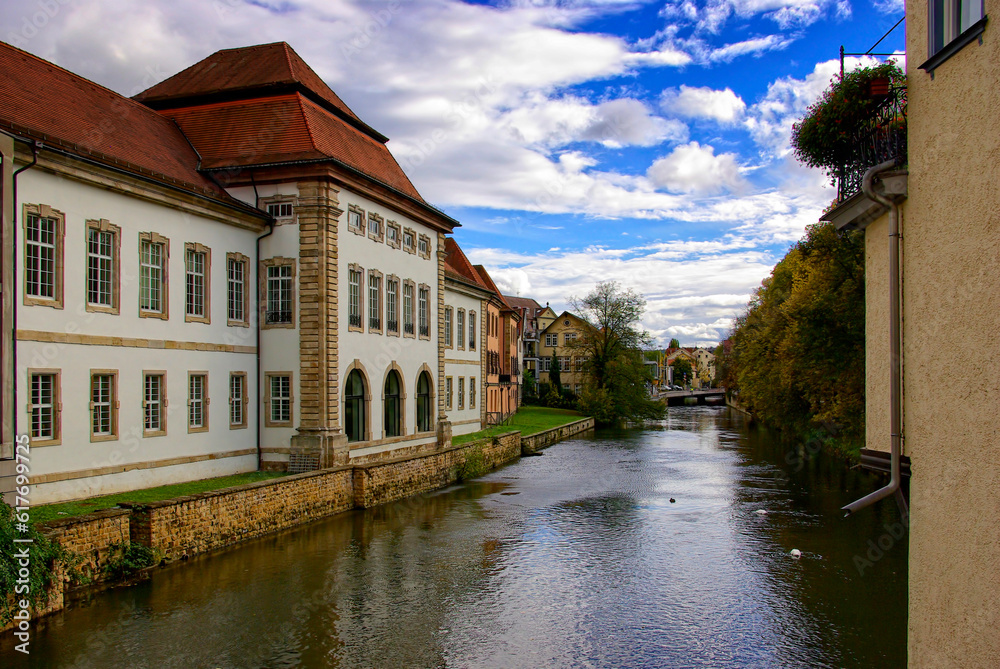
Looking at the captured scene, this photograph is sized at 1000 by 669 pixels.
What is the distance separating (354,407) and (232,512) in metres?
7.35

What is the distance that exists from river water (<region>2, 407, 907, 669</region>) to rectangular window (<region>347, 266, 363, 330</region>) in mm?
5169

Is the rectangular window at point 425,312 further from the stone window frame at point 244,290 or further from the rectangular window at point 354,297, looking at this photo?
the stone window frame at point 244,290

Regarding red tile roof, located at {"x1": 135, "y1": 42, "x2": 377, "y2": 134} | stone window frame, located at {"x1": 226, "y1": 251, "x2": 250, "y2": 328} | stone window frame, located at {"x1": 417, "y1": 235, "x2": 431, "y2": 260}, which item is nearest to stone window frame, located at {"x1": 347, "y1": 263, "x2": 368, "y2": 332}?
stone window frame, located at {"x1": 226, "y1": 251, "x2": 250, "y2": 328}

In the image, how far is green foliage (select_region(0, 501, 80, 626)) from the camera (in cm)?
1019

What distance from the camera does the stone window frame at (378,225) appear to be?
2306 centimetres

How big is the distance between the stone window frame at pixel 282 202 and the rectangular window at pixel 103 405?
6.41 m

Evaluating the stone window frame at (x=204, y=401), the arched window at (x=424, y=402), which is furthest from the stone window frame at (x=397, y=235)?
the stone window frame at (x=204, y=401)

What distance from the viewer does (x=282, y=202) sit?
68.2 ft

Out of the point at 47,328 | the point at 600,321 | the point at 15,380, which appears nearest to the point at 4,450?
the point at 15,380

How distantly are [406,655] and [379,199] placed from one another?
15.6 m

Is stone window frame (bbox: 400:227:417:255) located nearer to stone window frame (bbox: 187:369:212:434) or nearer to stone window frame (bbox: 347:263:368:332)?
stone window frame (bbox: 347:263:368:332)

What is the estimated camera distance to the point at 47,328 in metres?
14.4

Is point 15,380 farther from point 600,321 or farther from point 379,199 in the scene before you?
point 600,321

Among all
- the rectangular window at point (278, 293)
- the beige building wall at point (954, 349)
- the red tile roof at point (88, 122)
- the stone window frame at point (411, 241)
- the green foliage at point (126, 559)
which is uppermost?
the red tile roof at point (88, 122)
